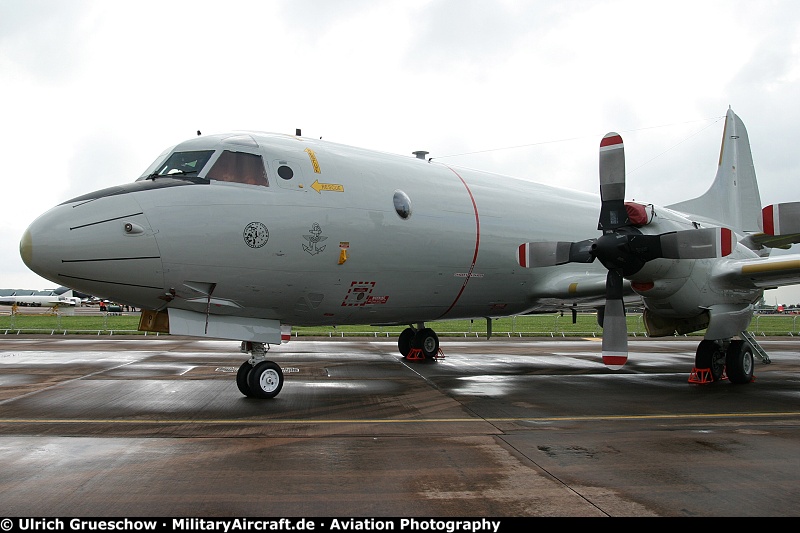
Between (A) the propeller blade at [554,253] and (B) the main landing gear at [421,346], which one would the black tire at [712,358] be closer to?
(A) the propeller blade at [554,253]

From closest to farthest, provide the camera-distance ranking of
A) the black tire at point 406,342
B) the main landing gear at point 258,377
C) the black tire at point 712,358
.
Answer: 1. the main landing gear at point 258,377
2. the black tire at point 712,358
3. the black tire at point 406,342

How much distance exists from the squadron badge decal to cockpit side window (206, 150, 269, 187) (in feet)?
2.28

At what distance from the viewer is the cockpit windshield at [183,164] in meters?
9.04

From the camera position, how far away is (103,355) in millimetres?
17891

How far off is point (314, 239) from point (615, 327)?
209 inches

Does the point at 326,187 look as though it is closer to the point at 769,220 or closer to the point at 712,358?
the point at 769,220

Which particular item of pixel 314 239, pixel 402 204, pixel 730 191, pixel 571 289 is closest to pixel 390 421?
pixel 314 239

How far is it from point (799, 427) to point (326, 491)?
656cm

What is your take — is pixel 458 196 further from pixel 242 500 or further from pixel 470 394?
pixel 242 500

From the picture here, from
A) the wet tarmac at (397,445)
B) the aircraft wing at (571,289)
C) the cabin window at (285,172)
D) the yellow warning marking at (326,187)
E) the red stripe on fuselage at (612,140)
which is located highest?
the red stripe on fuselage at (612,140)

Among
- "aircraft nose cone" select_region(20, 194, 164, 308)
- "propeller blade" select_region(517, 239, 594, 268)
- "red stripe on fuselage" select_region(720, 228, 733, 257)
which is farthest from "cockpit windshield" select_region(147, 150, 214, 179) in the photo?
"red stripe on fuselage" select_region(720, 228, 733, 257)

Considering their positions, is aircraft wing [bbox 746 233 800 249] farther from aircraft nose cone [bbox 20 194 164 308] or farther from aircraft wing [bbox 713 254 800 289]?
aircraft nose cone [bbox 20 194 164 308]

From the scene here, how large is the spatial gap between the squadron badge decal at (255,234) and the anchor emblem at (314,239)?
2.10 feet

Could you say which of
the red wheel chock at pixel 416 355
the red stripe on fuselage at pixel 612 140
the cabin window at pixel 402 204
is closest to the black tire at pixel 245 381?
the cabin window at pixel 402 204
